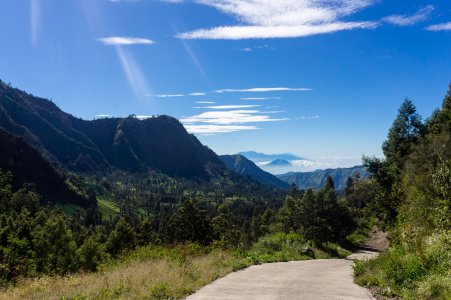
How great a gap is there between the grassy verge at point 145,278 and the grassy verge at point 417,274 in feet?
18.7

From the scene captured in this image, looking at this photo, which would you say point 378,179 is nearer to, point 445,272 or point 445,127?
point 445,127

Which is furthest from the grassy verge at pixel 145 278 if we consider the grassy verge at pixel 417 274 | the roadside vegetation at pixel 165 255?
the grassy verge at pixel 417 274

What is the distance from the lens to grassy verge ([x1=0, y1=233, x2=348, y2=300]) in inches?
444

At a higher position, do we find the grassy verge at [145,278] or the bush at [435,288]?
the grassy verge at [145,278]

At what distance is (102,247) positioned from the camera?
84062 mm

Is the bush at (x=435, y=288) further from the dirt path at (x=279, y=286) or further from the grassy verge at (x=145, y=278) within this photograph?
the grassy verge at (x=145, y=278)

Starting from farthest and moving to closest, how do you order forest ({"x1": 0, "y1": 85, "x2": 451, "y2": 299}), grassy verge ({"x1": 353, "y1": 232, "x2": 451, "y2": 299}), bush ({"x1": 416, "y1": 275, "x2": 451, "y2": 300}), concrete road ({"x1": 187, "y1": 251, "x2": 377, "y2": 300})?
forest ({"x1": 0, "y1": 85, "x2": 451, "y2": 299}), concrete road ({"x1": 187, "y1": 251, "x2": 377, "y2": 300}), grassy verge ({"x1": 353, "y1": 232, "x2": 451, "y2": 299}), bush ({"x1": 416, "y1": 275, "x2": 451, "y2": 300})

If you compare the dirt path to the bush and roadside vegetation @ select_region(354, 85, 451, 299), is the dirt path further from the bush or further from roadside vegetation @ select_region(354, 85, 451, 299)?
the bush

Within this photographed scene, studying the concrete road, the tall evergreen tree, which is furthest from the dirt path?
the tall evergreen tree

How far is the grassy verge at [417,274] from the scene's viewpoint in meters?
11.2

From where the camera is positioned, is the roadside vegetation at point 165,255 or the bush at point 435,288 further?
the roadside vegetation at point 165,255

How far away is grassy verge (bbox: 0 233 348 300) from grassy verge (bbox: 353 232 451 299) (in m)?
5.70

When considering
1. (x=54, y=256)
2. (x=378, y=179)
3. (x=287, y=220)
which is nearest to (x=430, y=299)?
(x=378, y=179)

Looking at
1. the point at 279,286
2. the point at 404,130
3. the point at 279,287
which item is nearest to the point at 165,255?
the point at 279,286
